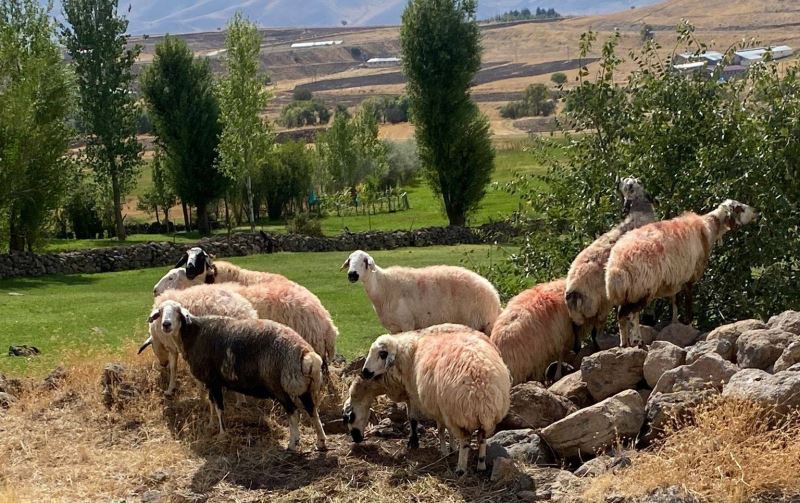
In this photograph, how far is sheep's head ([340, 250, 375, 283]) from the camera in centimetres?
1359

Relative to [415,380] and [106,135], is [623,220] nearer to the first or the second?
[415,380]

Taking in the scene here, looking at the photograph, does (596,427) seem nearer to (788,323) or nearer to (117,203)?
(788,323)

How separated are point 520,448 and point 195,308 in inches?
195

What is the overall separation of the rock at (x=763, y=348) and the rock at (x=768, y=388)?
615 millimetres

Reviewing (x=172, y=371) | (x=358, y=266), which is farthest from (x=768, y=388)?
(x=172, y=371)

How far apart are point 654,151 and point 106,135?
38958 millimetres

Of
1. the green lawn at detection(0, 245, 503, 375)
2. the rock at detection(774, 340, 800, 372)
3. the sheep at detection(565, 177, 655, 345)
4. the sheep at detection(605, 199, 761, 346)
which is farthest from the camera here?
the green lawn at detection(0, 245, 503, 375)

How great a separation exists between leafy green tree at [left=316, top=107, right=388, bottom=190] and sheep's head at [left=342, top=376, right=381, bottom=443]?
54622 mm

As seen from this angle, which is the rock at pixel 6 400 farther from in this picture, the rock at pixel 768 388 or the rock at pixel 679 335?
the rock at pixel 768 388

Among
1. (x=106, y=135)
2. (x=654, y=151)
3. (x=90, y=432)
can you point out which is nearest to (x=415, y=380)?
(x=90, y=432)

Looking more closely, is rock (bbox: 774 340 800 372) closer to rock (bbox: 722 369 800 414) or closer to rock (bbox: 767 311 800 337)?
rock (bbox: 722 369 800 414)

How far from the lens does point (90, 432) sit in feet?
37.5

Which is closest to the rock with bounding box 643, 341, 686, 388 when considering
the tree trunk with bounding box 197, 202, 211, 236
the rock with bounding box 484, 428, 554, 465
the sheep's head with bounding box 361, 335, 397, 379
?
the rock with bounding box 484, 428, 554, 465

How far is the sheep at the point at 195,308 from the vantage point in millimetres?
12102
